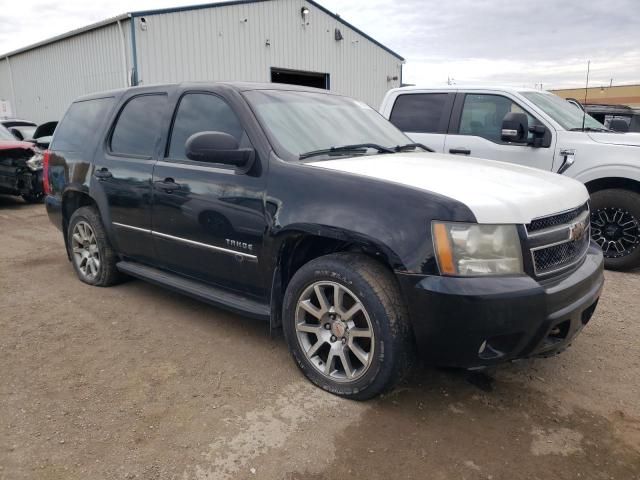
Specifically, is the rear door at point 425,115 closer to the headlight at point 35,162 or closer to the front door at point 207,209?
the front door at point 207,209

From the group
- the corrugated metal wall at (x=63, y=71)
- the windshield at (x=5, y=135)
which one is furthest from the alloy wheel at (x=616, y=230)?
the corrugated metal wall at (x=63, y=71)

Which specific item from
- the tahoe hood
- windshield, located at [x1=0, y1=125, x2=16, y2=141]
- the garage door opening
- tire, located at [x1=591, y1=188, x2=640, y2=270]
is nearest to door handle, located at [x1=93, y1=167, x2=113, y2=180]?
the tahoe hood

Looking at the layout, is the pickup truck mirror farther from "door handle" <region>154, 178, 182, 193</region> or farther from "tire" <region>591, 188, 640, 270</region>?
"tire" <region>591, 188, 640, 270</region>

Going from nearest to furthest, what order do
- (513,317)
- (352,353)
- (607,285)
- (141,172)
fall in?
(513,317) < (352,353) < (141,172) < (607,285)

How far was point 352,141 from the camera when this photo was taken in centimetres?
358

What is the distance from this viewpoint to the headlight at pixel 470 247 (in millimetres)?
2436

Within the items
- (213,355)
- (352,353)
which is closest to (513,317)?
(352,353)

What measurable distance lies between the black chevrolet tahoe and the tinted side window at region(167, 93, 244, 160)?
1 cm

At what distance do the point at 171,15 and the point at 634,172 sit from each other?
12245 mm

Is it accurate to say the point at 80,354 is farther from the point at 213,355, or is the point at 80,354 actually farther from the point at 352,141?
the point at 352,141

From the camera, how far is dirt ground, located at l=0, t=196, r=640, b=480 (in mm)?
2338

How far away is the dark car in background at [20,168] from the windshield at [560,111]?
27.1 feet

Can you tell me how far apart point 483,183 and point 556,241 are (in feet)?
1.56

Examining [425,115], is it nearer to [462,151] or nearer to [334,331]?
[462,151]
